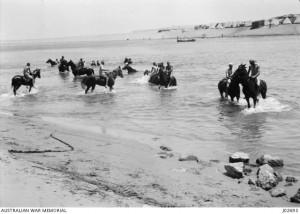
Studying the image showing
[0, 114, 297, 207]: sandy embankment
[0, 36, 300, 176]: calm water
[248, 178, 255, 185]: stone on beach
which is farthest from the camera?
[0, 36, 300, 176]: calm water

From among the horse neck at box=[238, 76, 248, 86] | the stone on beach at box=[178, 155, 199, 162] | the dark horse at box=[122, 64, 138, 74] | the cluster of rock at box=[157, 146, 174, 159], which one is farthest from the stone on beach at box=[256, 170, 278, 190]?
the dark horse at box=[122, 64, 138, 74]

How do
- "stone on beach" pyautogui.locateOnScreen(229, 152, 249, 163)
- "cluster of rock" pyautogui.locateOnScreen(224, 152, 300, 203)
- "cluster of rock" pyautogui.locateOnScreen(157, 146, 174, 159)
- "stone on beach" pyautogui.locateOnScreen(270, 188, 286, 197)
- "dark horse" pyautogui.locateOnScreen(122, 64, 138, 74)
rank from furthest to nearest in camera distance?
"dark horse" pyautogui.locateOnScreen(122, 64, 138, 74) → "cluster of rock" pyautogui.locateOnScreen(157, 146, 174, 159) → "stone on beach" pyautogui.locateOnScreen(229, 152, 249, 163) → "cluster of rock" pyautogui.locateOnScreen(224, 152, 300, 203) → "stone on beach" pyautogui.locateOnScreen(270, 188, 286, 197)

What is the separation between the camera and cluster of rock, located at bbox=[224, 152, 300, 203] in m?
7.31

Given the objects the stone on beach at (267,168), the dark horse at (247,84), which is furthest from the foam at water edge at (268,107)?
the stone on beach at (267,168)

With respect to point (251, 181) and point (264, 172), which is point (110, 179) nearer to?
point (251, 181)

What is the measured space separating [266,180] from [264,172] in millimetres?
199

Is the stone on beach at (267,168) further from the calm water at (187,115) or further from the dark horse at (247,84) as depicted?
the dark horse at (247,84)

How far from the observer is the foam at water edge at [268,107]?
1572 cm

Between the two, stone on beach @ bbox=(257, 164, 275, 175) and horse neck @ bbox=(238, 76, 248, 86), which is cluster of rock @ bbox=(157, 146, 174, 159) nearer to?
stone on beach @ bbox=(257, 164, 275, 175)

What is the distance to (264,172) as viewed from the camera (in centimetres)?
779

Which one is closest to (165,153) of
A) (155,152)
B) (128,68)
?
(155,152)

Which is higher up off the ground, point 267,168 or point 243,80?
point 243,80

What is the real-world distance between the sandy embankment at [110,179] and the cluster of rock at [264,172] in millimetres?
167

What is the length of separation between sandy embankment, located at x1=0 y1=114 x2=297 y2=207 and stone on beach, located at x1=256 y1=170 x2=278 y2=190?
0.21 metres
